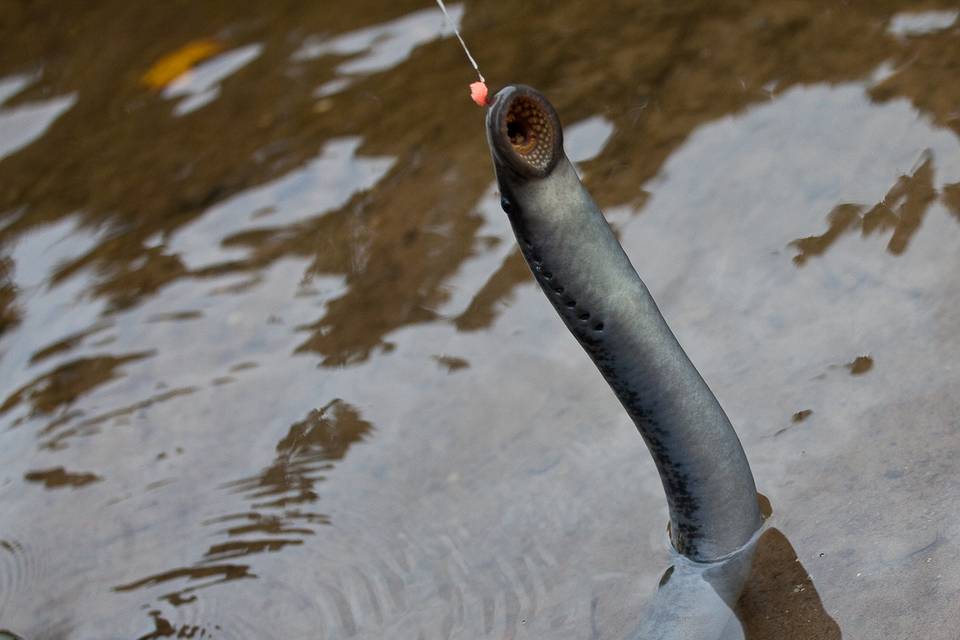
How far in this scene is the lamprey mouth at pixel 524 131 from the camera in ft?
5.81

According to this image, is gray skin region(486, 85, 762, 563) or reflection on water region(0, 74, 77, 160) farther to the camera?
reflection on water region(0, 74, 77, 160)

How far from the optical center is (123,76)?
5016 millimetres

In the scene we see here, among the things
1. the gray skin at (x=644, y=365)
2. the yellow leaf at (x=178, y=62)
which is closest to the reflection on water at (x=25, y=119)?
the yellow leaf at (x=178, y=62)

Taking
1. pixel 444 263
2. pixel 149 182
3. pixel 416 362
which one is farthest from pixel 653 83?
pixel 149 182

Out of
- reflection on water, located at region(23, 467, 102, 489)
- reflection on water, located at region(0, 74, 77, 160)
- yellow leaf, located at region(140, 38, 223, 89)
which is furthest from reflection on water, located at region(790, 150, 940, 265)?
reflection on water, located at region(0, 74, 77, 160)

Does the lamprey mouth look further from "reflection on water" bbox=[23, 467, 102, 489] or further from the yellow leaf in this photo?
the yellow leaf

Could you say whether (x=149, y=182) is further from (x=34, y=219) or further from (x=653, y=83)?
(x=653, y=83)

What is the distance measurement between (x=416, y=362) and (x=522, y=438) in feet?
1.52

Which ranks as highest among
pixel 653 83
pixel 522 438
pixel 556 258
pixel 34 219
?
pixel 556 258

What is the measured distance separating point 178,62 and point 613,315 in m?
3.47

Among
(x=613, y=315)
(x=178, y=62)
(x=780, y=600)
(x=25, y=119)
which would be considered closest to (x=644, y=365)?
(x=613, y=315)

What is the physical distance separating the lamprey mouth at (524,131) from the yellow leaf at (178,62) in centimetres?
340

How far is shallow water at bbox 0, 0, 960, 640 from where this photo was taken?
2725 mm

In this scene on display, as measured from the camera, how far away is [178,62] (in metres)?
4.98
